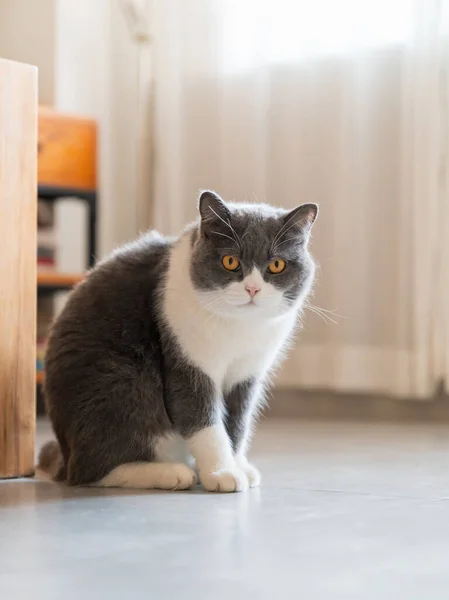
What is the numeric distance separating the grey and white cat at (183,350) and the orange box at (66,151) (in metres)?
1.39

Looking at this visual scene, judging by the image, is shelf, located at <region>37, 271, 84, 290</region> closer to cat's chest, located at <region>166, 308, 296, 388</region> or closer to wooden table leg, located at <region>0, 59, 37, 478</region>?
wooden table leg, located at <region>0, 59, 37, 478</region>

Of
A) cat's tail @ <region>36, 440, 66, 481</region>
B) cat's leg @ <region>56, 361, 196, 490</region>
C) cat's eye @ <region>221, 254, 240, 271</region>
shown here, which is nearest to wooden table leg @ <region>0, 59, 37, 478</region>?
cat's tail @ <region>36, 440, 66, 481</region>

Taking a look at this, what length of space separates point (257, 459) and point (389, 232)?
964 millimetres

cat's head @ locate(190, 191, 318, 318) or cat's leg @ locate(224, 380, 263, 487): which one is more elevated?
cat's head @ locate(190, 191, 318, 318)

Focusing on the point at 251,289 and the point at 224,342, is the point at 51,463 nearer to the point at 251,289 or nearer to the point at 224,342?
the point at 224,342

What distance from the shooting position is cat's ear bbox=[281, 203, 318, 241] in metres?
1.57

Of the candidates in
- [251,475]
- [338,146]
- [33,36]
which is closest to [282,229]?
[251,475]

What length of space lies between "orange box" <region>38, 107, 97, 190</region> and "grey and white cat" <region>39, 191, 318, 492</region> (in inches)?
54.6

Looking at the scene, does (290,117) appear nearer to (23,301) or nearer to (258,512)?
(23,301)

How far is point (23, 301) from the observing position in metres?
1.69

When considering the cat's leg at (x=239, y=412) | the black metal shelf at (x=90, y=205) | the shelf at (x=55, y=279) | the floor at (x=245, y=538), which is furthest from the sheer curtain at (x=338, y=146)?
the cat's leg at (x=239, y=412)

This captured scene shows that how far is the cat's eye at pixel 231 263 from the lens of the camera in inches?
59.8

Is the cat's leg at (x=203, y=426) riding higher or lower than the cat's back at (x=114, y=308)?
lower

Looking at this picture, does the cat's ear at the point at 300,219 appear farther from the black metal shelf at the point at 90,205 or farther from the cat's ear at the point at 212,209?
the black metal shelf at the point at 90,205
